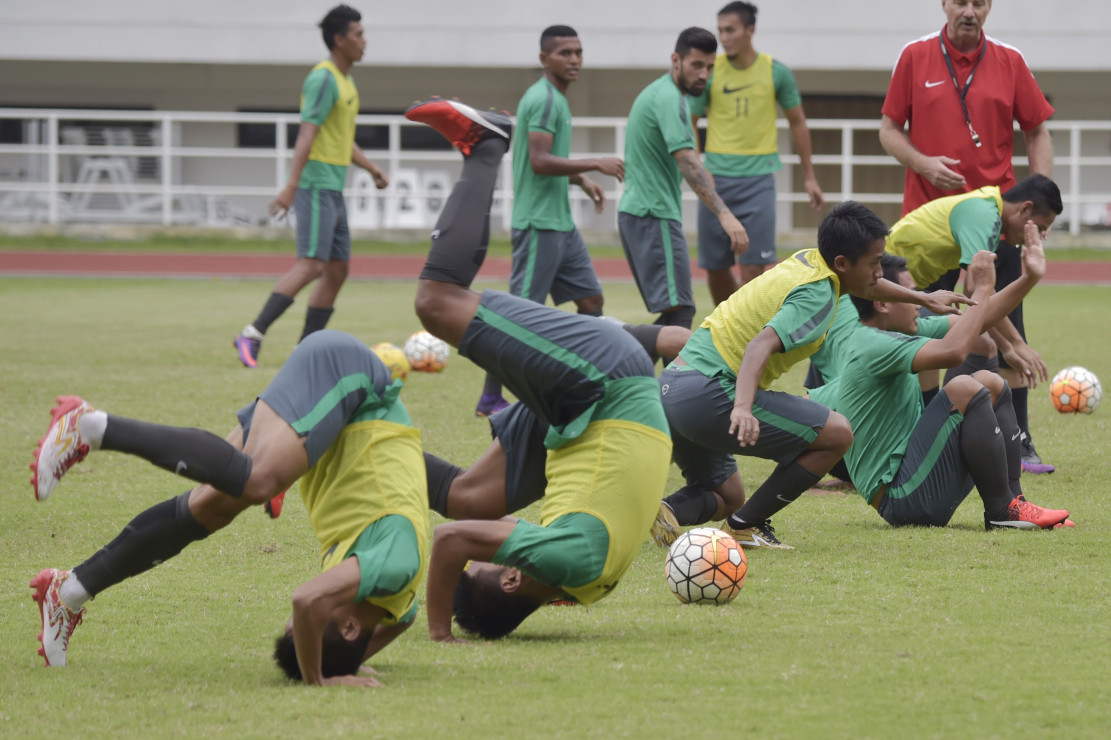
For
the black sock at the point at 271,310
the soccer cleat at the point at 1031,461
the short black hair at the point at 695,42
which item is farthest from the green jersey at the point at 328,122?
the soccer cleat at the point at 1031,461

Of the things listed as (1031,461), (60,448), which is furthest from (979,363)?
(60,448)

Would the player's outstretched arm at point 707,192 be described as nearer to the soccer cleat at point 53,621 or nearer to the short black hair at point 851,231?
the short black hair at point 851,231

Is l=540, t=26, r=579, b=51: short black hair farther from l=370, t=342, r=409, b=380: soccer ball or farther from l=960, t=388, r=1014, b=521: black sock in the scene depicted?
l=960, t=388, r=1014, b=521: black sock

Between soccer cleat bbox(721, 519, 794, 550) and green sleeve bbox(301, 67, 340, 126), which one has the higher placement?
green sleeve bbox(301, 67, 340, 126)

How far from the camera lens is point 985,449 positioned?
17.4 feet

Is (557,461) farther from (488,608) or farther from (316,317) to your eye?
(316,317)

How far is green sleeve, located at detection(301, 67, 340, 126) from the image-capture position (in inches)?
406

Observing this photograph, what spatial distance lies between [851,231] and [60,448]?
2764 mm

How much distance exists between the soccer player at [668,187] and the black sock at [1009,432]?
2527mm

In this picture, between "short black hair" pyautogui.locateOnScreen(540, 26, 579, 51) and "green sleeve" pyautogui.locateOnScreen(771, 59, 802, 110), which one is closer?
"short black hair" pyautogui.locateOnScreen(540, 26, 579, 51)

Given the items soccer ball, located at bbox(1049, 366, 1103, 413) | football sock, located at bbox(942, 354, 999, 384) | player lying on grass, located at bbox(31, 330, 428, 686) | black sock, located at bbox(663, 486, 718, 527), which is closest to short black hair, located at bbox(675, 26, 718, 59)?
football sock, located at bbox(942, 354, 999, 384)

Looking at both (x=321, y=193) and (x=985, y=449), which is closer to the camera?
(x=985, y=449)

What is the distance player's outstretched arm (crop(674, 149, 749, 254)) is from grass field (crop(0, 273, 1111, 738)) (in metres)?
1.53

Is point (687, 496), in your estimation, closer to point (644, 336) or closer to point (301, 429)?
point (644, 336)
